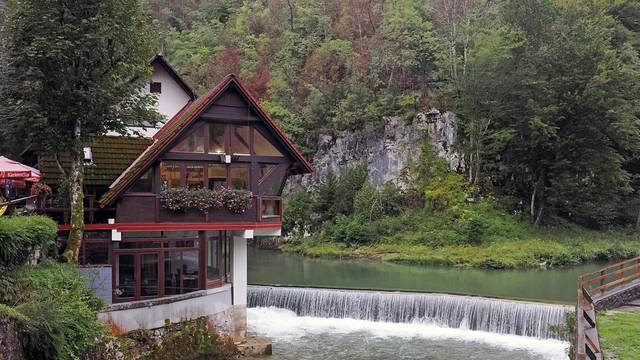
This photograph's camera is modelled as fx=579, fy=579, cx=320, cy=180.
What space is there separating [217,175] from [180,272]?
3.37 m

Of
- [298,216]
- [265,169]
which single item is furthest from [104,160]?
[298,216]

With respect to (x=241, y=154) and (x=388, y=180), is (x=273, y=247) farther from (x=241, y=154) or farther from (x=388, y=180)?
(x=241, y=154)

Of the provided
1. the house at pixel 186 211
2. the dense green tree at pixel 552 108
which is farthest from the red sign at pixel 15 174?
the dense green tree at pixel 552 108

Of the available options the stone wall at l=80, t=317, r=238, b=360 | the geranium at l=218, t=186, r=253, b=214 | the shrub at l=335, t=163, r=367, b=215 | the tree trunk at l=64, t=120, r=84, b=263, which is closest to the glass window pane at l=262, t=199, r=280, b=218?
the geranium at l=218, t=186, r=253, b=214

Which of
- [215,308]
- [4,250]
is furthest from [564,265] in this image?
[4,250]

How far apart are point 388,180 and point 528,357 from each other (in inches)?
1121

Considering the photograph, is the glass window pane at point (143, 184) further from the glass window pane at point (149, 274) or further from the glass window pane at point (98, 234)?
the glass window pane at point (149, 274)

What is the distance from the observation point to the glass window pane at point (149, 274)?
711 inches

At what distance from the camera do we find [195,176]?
60.8 ft

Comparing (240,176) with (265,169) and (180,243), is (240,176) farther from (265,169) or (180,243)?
(180,243)

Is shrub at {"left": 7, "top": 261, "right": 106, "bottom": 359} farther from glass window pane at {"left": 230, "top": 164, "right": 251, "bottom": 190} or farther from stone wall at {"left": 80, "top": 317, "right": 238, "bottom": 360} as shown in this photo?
glass window pane at {"left": 230, "top": 164, "right": 251, "bottom": 190}

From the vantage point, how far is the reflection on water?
92.7 ft

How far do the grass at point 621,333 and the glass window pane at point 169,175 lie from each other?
1276cm

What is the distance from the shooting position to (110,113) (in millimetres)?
17203
